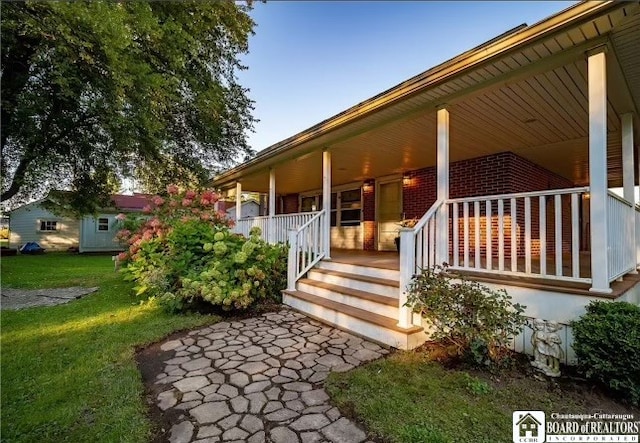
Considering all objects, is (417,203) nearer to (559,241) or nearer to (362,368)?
(559,241)

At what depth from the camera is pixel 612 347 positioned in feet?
7.81

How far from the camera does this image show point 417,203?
318 inches

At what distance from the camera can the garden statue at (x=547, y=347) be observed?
2797mm

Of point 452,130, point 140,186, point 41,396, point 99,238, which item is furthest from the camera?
point 99,238

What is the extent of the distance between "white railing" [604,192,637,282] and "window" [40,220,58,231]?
24.4 meters

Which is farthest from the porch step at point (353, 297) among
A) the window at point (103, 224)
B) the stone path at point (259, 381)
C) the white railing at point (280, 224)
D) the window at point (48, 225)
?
the window at point (48, 225)

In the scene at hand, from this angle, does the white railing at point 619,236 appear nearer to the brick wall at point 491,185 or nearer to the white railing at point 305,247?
the brick wall at point 491,185

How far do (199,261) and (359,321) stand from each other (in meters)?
2.85

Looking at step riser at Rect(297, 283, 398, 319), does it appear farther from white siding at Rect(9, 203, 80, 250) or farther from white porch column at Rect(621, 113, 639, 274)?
white siding at Rect(9, 203, 80, 250)

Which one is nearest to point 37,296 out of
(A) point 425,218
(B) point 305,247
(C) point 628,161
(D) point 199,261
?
(D) point 199,261

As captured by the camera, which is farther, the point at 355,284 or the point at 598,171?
the point at 355,284

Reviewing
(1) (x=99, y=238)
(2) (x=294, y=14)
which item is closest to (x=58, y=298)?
(2) (x=294, y=14)

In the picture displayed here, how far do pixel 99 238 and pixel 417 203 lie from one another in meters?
18.7

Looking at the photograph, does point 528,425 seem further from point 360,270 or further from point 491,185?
point 491,185
